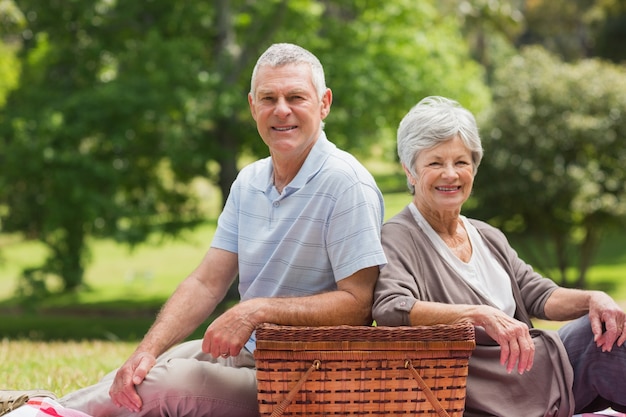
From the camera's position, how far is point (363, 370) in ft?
10.2

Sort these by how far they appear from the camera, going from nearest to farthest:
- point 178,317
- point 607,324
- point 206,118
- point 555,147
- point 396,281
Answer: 1. point 396,281
2. point 607,324
3. point 178,317
4. point 206,118
5. point 555,147

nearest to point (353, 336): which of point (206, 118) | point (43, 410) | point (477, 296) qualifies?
point (477, 296)

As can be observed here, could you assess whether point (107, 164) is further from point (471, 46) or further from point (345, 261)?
point (471, 46)

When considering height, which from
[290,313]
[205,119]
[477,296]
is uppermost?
[205,119]

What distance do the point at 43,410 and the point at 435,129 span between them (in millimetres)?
1815

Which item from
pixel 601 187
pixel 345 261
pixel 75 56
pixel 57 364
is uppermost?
pixel 75 56

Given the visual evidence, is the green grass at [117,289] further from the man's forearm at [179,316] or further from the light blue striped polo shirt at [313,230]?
the light blue striped polo shirt at [313,230]

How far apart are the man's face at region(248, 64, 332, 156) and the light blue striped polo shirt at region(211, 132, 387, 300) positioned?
9 centimetres

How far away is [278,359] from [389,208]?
26.2 metres

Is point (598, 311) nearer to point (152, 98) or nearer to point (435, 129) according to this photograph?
point (435, 129)

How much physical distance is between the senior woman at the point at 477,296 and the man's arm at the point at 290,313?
9cm

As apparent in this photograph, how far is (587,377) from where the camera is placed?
364cm

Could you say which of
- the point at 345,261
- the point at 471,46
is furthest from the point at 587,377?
the point at 471,46

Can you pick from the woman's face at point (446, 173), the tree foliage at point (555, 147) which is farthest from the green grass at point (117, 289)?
the woman's face at point (446, 173)
